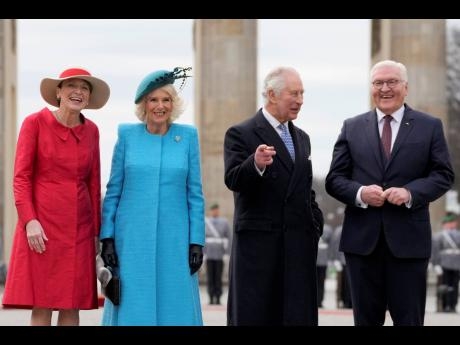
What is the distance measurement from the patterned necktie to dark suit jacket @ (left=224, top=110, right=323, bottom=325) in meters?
0.04

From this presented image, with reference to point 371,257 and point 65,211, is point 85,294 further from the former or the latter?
point 371,257

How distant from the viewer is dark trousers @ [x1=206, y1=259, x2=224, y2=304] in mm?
24844

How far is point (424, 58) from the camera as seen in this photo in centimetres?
2972

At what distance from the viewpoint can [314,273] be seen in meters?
8.58

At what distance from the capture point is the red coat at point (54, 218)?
8.42 meters

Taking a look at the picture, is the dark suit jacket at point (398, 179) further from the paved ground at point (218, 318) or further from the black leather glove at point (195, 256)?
the paved ground at point (218, 318)

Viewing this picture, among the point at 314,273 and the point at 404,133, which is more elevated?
the point at 404,133

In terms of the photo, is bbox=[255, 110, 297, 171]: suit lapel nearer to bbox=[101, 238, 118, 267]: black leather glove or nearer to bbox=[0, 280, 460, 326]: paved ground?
bbox=[101, 238, 118, 267]: black leather glove

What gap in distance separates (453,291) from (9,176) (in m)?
12.3

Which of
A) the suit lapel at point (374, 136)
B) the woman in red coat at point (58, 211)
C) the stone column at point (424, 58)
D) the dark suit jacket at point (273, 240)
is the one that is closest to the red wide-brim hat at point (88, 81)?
the woman in red coat at point (58, 211)
